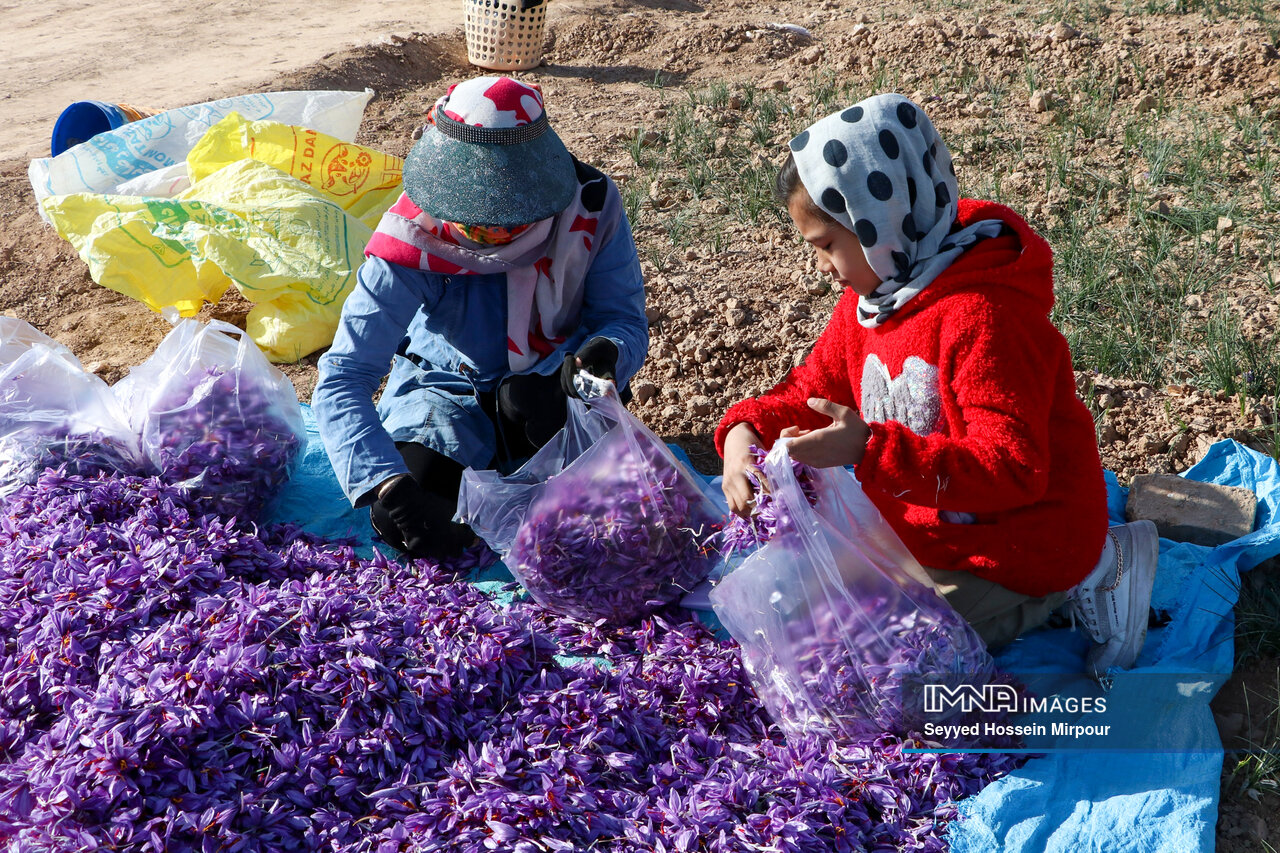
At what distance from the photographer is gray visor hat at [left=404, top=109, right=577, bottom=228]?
2145 mm

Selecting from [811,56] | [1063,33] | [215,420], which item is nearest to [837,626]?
[215,420]

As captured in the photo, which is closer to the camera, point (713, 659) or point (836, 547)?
point (836, 547)

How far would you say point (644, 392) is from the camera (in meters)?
3.20

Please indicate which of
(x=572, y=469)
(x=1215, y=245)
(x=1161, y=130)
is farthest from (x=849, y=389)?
(x=1161, y=130)

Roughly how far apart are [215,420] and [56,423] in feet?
1.37

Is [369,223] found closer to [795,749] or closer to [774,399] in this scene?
[774,399]

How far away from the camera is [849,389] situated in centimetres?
214

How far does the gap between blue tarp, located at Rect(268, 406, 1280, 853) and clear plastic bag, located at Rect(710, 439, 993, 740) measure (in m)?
0.21

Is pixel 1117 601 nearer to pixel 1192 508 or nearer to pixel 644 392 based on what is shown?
pixel 1192 508

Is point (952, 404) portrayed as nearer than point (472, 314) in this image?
Yes

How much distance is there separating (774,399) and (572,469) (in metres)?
0.48

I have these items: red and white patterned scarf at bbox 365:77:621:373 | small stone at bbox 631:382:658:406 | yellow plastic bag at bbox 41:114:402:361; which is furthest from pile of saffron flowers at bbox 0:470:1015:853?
yellow plastic bag at bbox 41:114:402:361

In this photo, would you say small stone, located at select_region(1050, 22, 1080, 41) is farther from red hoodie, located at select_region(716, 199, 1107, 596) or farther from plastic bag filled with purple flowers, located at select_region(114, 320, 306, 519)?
plastic bag filled with purple flowers, located at select_region(114, 320, 306, 519)

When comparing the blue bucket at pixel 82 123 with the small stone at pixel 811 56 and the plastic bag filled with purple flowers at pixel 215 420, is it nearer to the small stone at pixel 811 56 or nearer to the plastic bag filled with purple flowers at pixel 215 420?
the plastic bag filled with purple flowers at pixel 215 420
